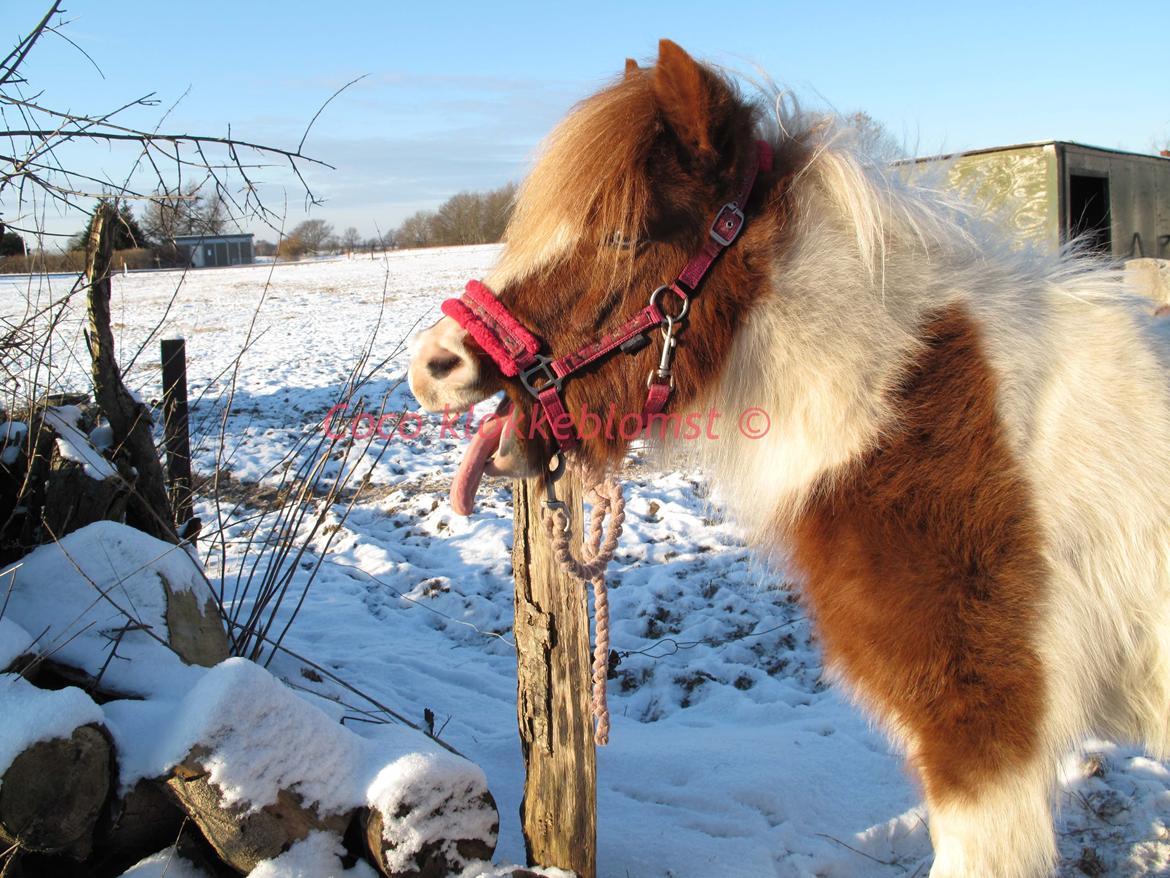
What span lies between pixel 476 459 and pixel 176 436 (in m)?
2.85

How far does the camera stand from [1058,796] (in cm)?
174

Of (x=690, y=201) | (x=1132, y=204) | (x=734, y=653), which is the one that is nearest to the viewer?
(x=690, y=201)

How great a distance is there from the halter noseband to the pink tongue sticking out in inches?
6.0

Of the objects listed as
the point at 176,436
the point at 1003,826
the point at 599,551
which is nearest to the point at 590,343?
the point at 599,551

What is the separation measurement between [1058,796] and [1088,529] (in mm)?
654

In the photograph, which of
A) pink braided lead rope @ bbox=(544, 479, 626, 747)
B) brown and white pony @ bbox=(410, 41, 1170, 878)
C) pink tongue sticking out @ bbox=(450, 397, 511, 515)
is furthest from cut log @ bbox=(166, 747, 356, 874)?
brown and white pony @ bbox=(410, 41, 1170, 878)

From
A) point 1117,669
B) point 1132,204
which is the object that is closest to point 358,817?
point 1117,669

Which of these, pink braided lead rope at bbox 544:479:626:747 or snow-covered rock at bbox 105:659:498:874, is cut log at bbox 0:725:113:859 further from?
pink braided lead rope at bbox 544:479:626:747

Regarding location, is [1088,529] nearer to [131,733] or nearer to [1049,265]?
[1049,265]

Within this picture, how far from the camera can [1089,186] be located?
10.8 metres

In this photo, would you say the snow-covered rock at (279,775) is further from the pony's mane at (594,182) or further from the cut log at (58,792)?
the pony's mane at (594,182)

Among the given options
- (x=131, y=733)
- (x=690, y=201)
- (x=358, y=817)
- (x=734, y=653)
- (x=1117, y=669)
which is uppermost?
(x=690, y=201)

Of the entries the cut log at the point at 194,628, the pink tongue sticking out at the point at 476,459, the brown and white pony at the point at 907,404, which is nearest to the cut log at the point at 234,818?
the cut log at the point at 194,628

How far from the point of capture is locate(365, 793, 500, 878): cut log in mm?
2133
